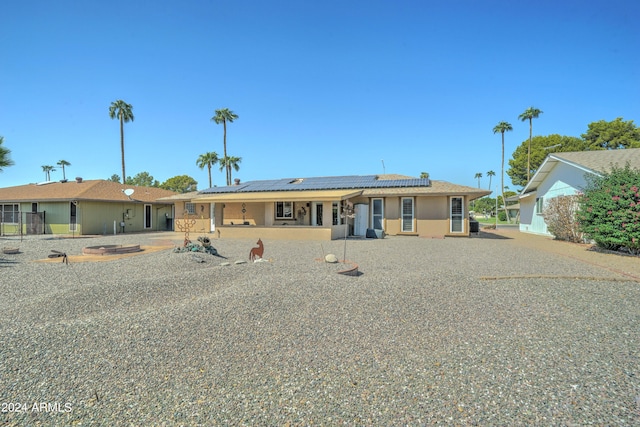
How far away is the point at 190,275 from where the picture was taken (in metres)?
8.03

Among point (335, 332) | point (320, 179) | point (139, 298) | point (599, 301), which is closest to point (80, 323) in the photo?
point (139, 298)

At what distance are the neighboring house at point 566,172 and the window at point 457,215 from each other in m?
5.55

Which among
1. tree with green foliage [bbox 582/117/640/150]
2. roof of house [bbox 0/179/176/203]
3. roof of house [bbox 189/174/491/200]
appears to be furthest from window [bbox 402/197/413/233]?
tree with green foliage [bbox 582/117/640/150]

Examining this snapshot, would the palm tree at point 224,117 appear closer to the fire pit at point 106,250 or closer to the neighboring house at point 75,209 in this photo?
the neighboring house at point 75,209

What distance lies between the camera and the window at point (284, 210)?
2236 cm

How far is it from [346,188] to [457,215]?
287 inches

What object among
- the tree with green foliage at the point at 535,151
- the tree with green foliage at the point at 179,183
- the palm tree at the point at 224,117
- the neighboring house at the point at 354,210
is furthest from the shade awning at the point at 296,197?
the tree with green foliage at the point at 179,183

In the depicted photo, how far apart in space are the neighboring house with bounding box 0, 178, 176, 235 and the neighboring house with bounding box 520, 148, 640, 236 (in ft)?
94.3

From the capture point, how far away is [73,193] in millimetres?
24500

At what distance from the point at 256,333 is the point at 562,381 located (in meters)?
3.74

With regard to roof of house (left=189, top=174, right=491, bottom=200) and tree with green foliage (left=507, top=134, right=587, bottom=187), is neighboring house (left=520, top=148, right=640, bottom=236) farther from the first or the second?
tree with green foliage (left=507, top=134, right=587, bottom=187)

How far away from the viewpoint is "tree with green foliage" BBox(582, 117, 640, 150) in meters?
37.8

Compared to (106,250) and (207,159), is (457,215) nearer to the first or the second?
(106,250)

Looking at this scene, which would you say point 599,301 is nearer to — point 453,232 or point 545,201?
point 453,232
